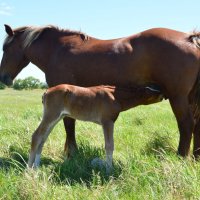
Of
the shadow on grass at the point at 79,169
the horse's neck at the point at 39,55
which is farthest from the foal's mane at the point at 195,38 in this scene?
the horse's neck at the point at 39,55

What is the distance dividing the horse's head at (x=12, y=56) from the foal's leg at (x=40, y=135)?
6.73ft

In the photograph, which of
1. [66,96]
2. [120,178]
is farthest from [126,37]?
[120,178]

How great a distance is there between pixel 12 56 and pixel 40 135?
2.17m

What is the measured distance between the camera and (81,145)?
6402 millimetres

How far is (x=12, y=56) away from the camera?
6.97 metres

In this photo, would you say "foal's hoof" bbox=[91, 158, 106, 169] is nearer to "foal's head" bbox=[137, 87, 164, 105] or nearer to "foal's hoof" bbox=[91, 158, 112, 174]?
"foal's hoof" bbox=[91, 158, 112, 174]

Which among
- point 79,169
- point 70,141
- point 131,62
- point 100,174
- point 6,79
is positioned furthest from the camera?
point 6,79

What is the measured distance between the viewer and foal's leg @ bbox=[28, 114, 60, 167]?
5.27m

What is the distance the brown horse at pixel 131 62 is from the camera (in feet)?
17.7

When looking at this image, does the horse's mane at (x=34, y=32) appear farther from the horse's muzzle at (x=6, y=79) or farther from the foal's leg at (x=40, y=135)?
the foal's leg at (x=40, y=135)

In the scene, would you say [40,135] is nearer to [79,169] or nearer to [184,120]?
[79,169]

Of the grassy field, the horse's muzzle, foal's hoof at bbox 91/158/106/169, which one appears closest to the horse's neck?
the horse's muzzle

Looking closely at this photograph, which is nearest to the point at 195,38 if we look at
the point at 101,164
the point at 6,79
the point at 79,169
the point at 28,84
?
the point at 101,164

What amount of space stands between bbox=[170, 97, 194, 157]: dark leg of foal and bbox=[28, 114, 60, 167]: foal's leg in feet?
5.49
